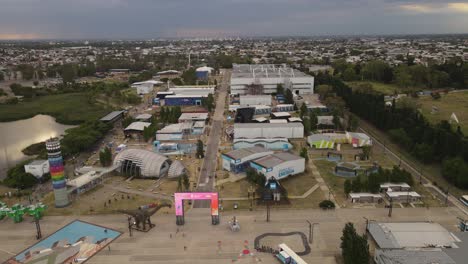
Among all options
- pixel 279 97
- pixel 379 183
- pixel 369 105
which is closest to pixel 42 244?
pixel 379 183

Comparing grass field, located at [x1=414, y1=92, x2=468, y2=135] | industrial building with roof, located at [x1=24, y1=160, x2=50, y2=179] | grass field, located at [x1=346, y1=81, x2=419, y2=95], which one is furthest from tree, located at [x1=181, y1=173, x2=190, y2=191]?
grass field, located at [x1=346, y1=81, x2=419, y2=95]

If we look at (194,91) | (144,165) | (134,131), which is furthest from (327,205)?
(194,91)

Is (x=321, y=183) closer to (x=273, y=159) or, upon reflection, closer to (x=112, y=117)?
(x=273, y=159)

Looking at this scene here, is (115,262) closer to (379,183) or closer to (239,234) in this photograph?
(239,234)

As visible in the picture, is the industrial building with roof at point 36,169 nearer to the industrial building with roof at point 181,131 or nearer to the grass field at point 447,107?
the industrial building with roof at point 181,131

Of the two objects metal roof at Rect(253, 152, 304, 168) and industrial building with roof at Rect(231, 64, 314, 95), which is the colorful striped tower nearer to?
metal roof at Rect(253, 152, 304, 168)

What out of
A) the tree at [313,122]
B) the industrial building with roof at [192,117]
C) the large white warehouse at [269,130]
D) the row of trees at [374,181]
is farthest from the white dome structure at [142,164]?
the tree at [313,122]
